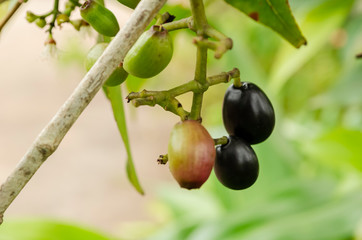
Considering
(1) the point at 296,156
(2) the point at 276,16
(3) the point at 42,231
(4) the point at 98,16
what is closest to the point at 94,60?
(4) the point at 98,16

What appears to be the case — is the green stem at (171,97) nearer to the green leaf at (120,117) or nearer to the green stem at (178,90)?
the green stem at (178,90)

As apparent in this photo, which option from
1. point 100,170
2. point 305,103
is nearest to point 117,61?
point 305,103

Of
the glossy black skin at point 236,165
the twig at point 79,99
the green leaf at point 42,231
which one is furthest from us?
the green leaf at point 42,231

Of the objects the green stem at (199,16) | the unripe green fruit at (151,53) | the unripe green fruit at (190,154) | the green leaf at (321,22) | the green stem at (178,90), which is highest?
the green stem at (199,16)

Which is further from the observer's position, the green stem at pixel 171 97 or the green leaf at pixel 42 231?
the green leaf at pixel 42 231

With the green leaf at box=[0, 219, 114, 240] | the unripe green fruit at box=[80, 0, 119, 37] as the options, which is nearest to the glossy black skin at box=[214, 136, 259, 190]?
the unripe green fruit at box=[80, 0, 119, 37]

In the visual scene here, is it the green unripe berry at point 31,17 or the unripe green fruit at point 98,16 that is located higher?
the unripe green fruit at point 98,16

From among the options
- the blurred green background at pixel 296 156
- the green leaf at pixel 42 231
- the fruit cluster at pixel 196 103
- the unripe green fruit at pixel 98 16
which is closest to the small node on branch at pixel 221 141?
the fruit cluster at pixel 196 103

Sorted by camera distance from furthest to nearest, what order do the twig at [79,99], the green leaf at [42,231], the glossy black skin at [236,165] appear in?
the green leaf at [42,231] < the glossy black skin at [236,165] < the twig at [79,99]
